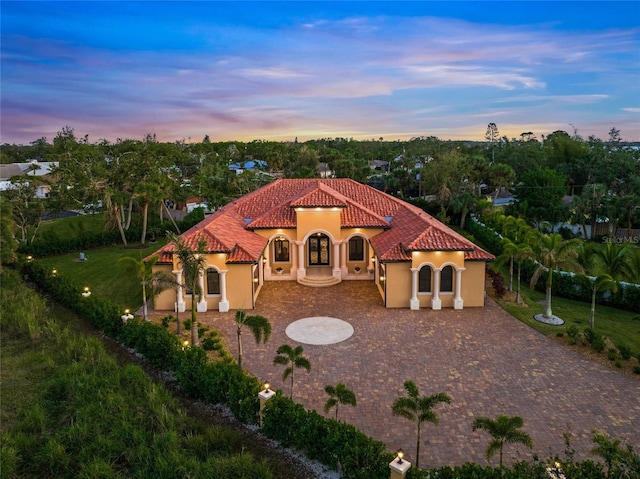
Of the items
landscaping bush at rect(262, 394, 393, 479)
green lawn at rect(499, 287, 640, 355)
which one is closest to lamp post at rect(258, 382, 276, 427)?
landscaping bush at rect(262, 394, 393, 479)

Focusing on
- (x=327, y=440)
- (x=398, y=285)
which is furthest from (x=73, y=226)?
(x=327, y=440)

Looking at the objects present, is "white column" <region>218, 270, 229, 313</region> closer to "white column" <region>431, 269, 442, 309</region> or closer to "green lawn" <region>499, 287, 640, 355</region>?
"white column" <region>431, 269, 442, 309</region>

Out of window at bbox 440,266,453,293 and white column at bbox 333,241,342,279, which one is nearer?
window at bbox 440,266,453,293

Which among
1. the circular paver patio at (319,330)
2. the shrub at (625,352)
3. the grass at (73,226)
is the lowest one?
the circular paver patio at (319,330)

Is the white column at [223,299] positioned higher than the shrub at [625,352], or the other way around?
the white column at [223,299]

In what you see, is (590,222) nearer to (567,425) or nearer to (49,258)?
(567,425)

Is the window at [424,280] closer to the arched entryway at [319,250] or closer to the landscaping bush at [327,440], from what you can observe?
the arched entryway at [319,250]

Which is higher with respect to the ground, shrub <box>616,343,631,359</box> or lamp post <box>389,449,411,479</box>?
lamp post <box>389,449,411,479</box>

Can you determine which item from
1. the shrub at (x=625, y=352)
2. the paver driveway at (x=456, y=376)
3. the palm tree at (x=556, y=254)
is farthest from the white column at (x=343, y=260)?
the shrub at (x=625, y=352)
